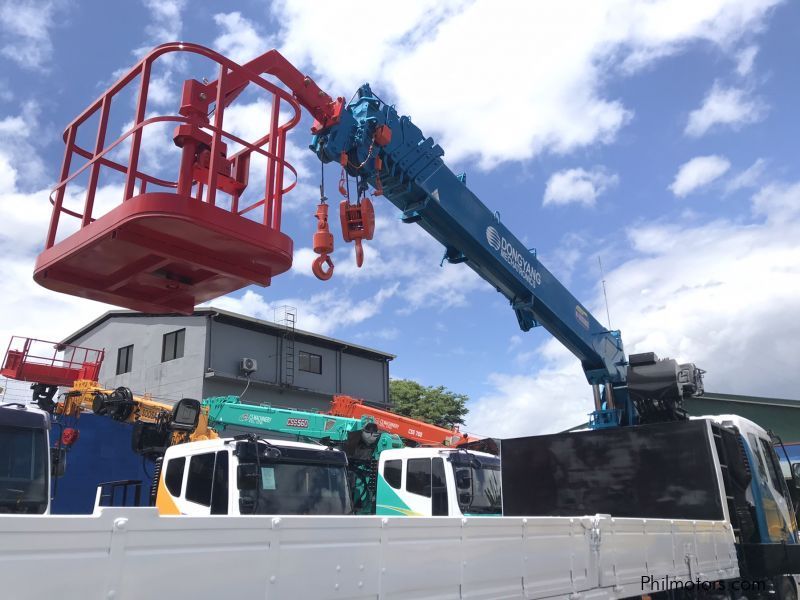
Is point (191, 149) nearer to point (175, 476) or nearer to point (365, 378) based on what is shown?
point (175, 476)

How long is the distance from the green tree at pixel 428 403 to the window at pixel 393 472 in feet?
95.0

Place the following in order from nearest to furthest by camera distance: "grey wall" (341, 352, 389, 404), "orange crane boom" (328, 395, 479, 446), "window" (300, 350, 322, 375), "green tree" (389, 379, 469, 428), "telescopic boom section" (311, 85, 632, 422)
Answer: "telescopic boom section" (311, 85, 632, 422) < "orange crane boom" (328, 395, 479, 446) < "window" (300, 350, 322, 375) < "grey wall" (341, 352, 389, 404) < "green tree" (389, 379, 469, 428)

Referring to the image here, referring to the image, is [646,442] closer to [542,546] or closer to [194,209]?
[542,546]

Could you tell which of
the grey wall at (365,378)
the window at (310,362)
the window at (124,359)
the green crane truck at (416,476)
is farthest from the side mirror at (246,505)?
the window at (124,359)

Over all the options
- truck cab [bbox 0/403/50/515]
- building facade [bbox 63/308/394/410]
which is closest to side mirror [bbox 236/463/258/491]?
truck cab [bbox 0/403/50/515]

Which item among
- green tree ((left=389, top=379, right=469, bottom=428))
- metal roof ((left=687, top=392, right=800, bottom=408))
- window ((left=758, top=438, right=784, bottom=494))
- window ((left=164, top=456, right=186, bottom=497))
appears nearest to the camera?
window ((left=164, top=456, right=186, bottom=497))

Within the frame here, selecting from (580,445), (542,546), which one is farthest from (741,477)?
(542,546)

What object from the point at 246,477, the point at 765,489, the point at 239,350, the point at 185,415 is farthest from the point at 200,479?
the point at 239,350

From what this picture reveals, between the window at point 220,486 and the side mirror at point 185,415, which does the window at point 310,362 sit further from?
the window at point 220,486

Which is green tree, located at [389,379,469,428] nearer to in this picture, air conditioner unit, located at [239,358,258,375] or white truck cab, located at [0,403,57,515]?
air conditioner unit, located at [239,358,258,375]

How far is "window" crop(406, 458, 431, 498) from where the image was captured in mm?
10695

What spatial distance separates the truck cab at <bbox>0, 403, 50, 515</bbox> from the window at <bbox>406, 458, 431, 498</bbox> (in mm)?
5631

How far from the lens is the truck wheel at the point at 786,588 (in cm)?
768

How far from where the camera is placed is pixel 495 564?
3859 mm
